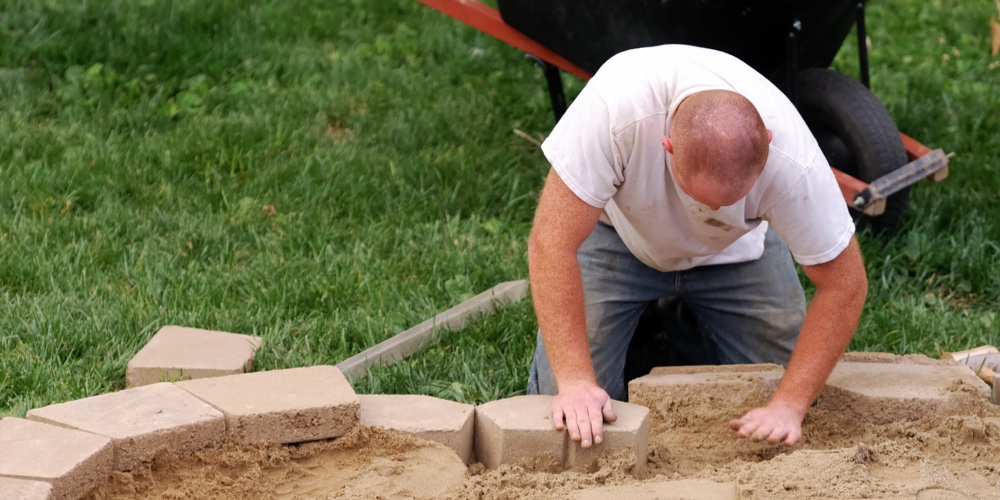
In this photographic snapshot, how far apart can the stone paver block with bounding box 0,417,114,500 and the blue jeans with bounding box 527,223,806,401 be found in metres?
1.42

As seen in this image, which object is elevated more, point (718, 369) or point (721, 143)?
point (721, 143)

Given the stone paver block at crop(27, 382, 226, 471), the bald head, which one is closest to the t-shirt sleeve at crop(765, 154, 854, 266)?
the bald head

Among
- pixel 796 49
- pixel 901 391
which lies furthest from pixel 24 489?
pixel 796 49

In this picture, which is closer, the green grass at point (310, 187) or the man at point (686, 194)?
the man at point (686, 194)

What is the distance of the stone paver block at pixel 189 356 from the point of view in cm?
329

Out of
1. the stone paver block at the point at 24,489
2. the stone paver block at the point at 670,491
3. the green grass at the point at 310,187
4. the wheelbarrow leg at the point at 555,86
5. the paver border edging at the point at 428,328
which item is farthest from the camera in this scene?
the wheelbarrow leg at the point at 555,86

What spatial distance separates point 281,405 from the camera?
276 centimetres

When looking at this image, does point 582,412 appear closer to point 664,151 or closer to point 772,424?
point 772,424

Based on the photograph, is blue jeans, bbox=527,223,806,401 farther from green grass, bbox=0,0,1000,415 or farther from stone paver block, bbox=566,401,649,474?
stone paver block, bbox=566,401,649,474

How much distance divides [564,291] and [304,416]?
2.44 feet

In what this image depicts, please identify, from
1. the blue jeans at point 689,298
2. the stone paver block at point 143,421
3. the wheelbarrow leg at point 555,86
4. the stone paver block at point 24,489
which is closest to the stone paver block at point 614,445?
the blue jeans at point 689,298

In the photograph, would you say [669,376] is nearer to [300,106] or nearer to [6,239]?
[6,239]

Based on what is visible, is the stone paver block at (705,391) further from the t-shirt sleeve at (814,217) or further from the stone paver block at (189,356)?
the stone paver block at (189,356)

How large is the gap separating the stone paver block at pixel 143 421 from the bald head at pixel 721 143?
1.31m
